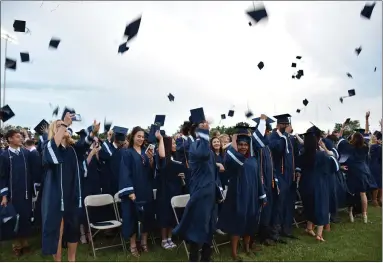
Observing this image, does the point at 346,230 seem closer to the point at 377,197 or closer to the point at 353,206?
the point at 353,206

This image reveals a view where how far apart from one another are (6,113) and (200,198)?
13.3ft

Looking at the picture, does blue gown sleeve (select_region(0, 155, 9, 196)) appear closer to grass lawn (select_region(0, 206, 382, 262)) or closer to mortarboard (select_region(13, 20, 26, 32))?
grass lawn (select_region(0, 206, 382, 262))

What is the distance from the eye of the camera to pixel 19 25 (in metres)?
6.04

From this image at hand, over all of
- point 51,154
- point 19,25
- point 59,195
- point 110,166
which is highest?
point 19,25

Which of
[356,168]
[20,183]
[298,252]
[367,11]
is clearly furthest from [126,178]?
[356,168]

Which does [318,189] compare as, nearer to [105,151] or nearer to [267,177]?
[267,177]

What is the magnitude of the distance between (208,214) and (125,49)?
9.43 feet

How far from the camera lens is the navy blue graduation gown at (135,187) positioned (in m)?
5.39

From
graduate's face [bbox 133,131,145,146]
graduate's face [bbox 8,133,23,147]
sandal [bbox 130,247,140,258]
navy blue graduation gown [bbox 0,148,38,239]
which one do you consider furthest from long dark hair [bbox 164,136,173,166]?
graduate's face [bbox 8,133,23,147]

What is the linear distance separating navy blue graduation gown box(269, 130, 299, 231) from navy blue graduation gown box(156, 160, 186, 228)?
158cm

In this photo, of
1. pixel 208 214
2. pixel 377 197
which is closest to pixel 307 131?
pixel 208 214

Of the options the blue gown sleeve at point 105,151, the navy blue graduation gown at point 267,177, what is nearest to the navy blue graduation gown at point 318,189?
the navy blue graduation gown at point 267,177

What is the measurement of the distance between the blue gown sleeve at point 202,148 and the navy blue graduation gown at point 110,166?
264cm

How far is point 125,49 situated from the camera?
19.1 ft
